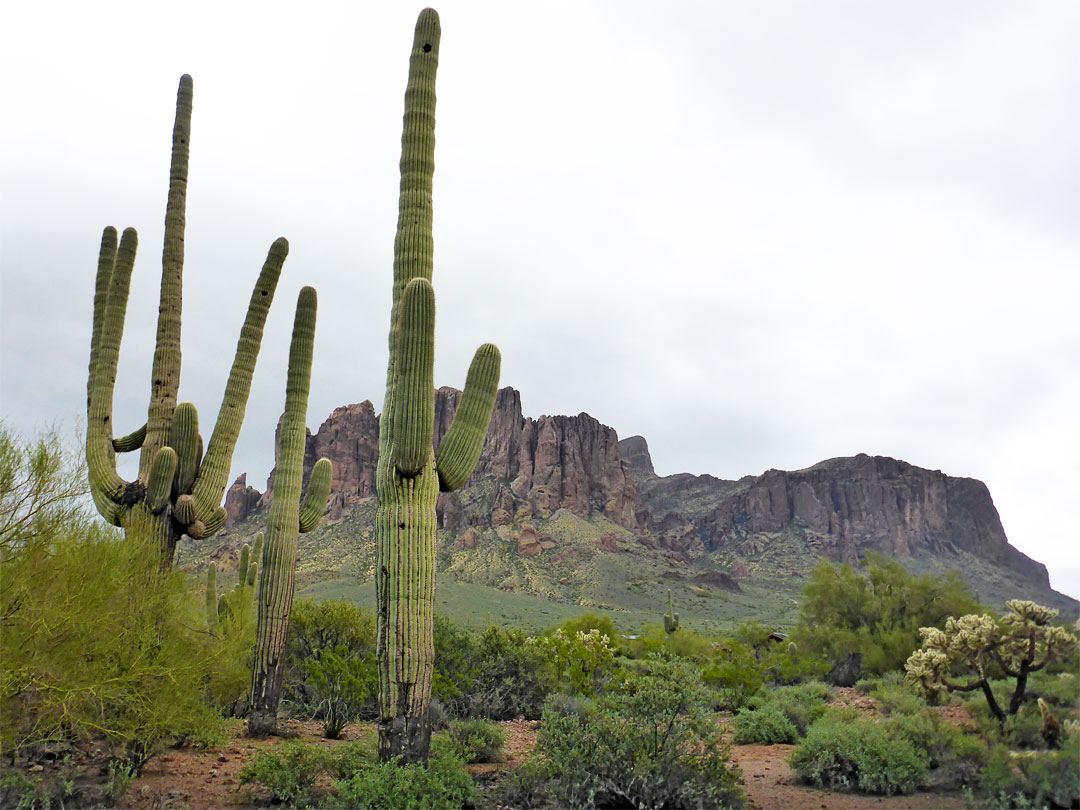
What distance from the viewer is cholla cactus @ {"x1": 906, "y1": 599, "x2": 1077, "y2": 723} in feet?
29.3

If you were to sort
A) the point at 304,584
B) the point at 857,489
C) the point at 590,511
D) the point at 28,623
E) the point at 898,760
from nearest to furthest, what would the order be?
1. the point at 28,623
2. the point at 898,760
3. the point at 304,584
4. the point at 590,511
5. the point at 857,489

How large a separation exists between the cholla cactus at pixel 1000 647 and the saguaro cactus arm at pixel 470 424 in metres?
6.44

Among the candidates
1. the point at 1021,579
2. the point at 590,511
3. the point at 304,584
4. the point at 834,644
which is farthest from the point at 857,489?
the point at 834,644

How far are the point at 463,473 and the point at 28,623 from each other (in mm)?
4425

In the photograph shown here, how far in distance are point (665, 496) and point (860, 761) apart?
416 ft

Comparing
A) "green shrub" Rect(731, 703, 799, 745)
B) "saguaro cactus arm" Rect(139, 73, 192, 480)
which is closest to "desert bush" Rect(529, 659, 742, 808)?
"green shrub" Rect(731, 703, 799, 745)

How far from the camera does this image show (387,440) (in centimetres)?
834

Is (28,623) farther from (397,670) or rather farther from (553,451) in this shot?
(553,451)

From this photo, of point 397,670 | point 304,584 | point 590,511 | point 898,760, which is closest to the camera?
point 397,670

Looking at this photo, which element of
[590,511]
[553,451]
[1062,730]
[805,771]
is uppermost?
[553,451]

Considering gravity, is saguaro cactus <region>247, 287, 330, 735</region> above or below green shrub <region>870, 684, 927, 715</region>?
above

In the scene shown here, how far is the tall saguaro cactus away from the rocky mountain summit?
4329cm

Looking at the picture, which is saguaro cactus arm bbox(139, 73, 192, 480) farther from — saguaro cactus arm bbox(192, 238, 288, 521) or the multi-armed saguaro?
saguaro cactus arm bbox(192, 238, 288, 521)

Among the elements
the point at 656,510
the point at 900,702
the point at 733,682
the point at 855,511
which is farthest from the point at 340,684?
the point at 855,511
